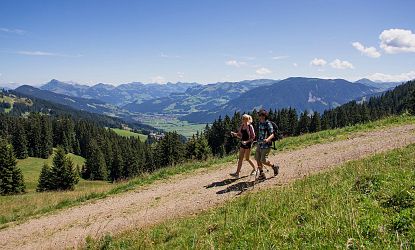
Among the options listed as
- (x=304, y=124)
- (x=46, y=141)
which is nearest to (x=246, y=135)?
(x=304, y=124)

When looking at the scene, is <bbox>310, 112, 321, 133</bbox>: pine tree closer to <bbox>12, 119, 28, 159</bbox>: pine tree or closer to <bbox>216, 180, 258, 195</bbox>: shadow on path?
<bbox>216, 180, 258, 195</bbox>: shadow on path

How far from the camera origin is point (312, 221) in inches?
265

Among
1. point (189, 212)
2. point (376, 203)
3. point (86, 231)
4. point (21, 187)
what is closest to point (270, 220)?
point (376, 203)

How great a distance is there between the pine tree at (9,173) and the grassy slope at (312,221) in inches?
2573

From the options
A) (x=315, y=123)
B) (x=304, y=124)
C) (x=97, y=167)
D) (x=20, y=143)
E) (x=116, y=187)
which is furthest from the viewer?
(x=20, y=143)

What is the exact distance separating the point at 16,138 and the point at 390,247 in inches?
5727

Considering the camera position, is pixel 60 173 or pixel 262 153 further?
pixel 60 173

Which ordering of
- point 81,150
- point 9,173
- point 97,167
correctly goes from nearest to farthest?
point 9,173 < point 97,167 < point 81,150

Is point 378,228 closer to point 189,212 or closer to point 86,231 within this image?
point 189,212

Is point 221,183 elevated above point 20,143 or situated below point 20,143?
above

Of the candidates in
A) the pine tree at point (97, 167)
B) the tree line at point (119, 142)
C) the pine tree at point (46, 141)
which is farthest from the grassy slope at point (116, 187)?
the pine tree at point (46, 141)

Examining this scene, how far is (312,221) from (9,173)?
7219cm

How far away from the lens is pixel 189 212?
474 inches

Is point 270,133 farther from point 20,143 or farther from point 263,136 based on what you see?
point 20,143
